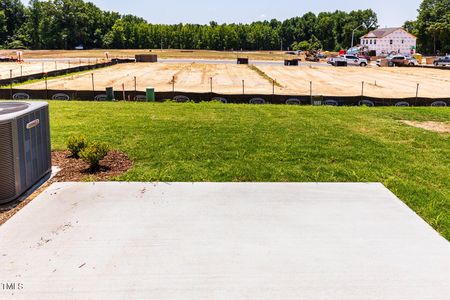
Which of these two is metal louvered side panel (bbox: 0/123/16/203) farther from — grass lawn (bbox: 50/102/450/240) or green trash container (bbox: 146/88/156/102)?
green trash container (bbox: 146/88/156/102)

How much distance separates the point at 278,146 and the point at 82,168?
14.5 ft

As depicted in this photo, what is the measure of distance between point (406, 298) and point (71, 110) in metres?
13.9

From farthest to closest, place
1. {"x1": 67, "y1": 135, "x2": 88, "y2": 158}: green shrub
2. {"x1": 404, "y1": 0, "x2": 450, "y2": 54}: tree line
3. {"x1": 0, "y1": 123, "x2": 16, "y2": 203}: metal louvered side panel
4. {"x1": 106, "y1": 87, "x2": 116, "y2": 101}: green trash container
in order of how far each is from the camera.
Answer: {"x1": 404, "y1": 0, "x2": 450, "y2": 54}: tree line
{"x1": 106, "y1": 87, "x2": 116, "y2": 101}: green trash container
{"x1": 67, "y1": 135, "x2": 88, "y2": 158}: green shrub
{"x1": 0, "y1": 123, "x2": 16, "y2": 203}: metal louvered side panel

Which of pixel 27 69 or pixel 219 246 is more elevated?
pixel 27 69

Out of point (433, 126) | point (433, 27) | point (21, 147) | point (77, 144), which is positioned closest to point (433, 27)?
point (433, 27)

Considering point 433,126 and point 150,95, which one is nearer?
point 433,126

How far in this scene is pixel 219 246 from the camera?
204 inches

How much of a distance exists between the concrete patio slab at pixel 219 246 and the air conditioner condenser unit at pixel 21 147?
441 millimetres

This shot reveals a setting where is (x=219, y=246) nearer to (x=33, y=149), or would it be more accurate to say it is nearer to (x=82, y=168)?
(x=33, y=149)

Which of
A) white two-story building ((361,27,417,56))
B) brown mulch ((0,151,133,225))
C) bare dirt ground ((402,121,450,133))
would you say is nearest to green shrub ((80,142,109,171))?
brown mulch ((0,151,133,225))

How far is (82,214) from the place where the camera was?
6.14 m

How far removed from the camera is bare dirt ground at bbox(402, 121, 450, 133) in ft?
43.0

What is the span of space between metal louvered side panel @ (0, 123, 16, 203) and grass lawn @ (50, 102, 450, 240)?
75.3 inches

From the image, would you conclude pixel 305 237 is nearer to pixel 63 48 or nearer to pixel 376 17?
pixel 63 48
